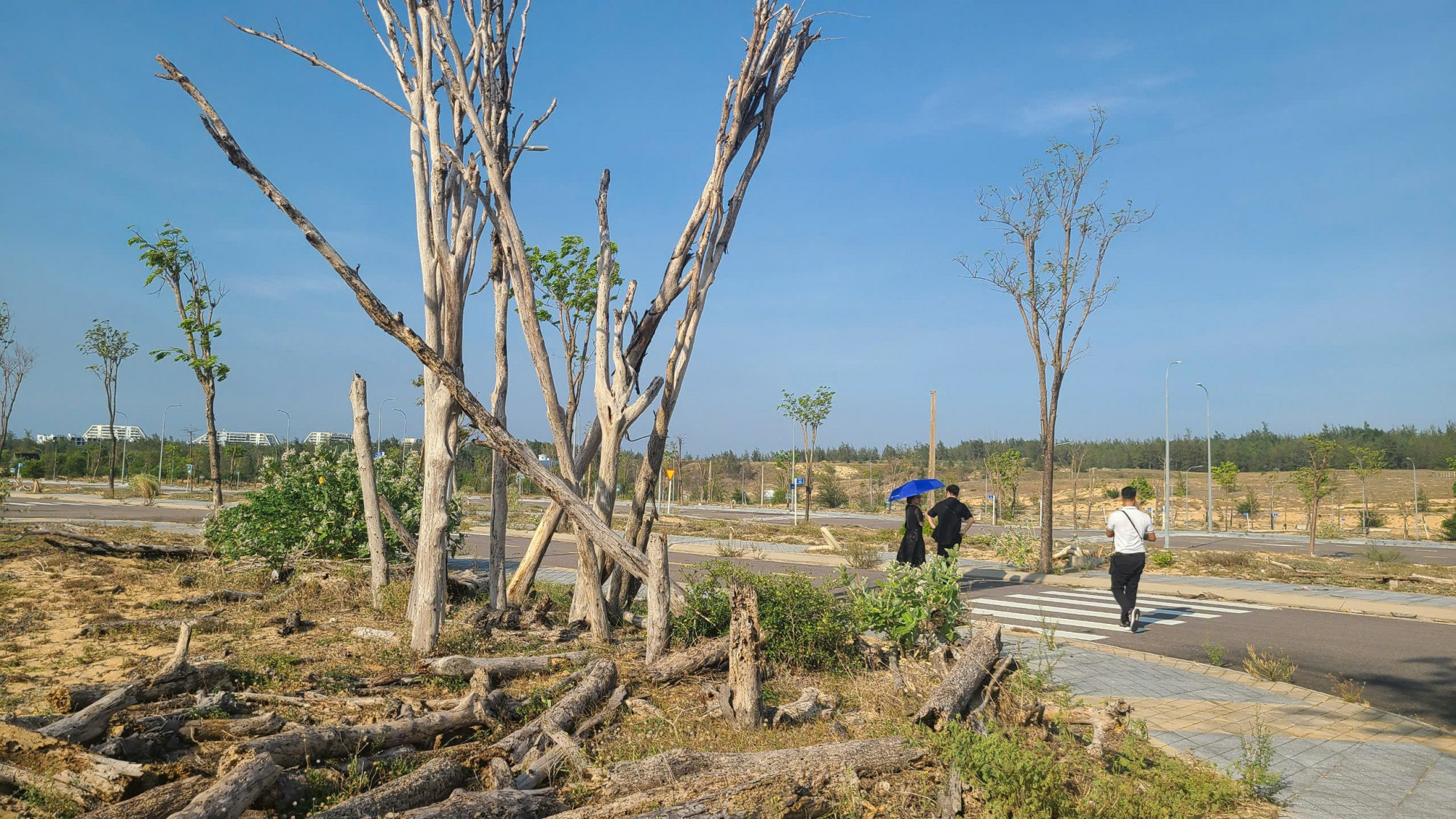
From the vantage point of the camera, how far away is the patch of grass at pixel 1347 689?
23.4 feet

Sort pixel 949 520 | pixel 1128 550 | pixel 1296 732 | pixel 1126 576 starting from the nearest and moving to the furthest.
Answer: pixel 1296 732 < pixel 1128 550 < pixel 1126 576 < pixel 949 520

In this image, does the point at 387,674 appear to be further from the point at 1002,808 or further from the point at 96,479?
the point at 96,479

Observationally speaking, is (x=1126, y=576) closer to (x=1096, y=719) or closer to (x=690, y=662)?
(x=1096, y=719)

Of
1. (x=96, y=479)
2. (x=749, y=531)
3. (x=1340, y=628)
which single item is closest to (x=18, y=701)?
(x=1340, y=628)

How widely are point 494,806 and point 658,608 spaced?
301 centimetres

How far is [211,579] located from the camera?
11.0m

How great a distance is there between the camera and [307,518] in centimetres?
1086

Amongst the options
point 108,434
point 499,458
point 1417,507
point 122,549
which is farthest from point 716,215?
point 108,434

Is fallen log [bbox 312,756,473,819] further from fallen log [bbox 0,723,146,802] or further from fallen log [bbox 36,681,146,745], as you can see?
fallen log [bbox 36,681,146,745]

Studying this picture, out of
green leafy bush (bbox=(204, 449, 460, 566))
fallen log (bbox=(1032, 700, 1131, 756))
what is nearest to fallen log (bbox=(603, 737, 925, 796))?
fallen log (bbox=(1032, 700, 1131, 756))

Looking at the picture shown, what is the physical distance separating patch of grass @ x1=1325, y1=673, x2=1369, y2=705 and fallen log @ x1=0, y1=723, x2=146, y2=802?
8.64 metres

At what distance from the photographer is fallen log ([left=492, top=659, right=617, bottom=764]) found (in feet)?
15.4

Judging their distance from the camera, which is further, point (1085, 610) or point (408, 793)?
point (1085, 610)

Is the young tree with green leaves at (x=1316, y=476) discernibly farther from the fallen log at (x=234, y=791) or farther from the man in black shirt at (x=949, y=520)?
the fallen log at (x=234, y=791)
